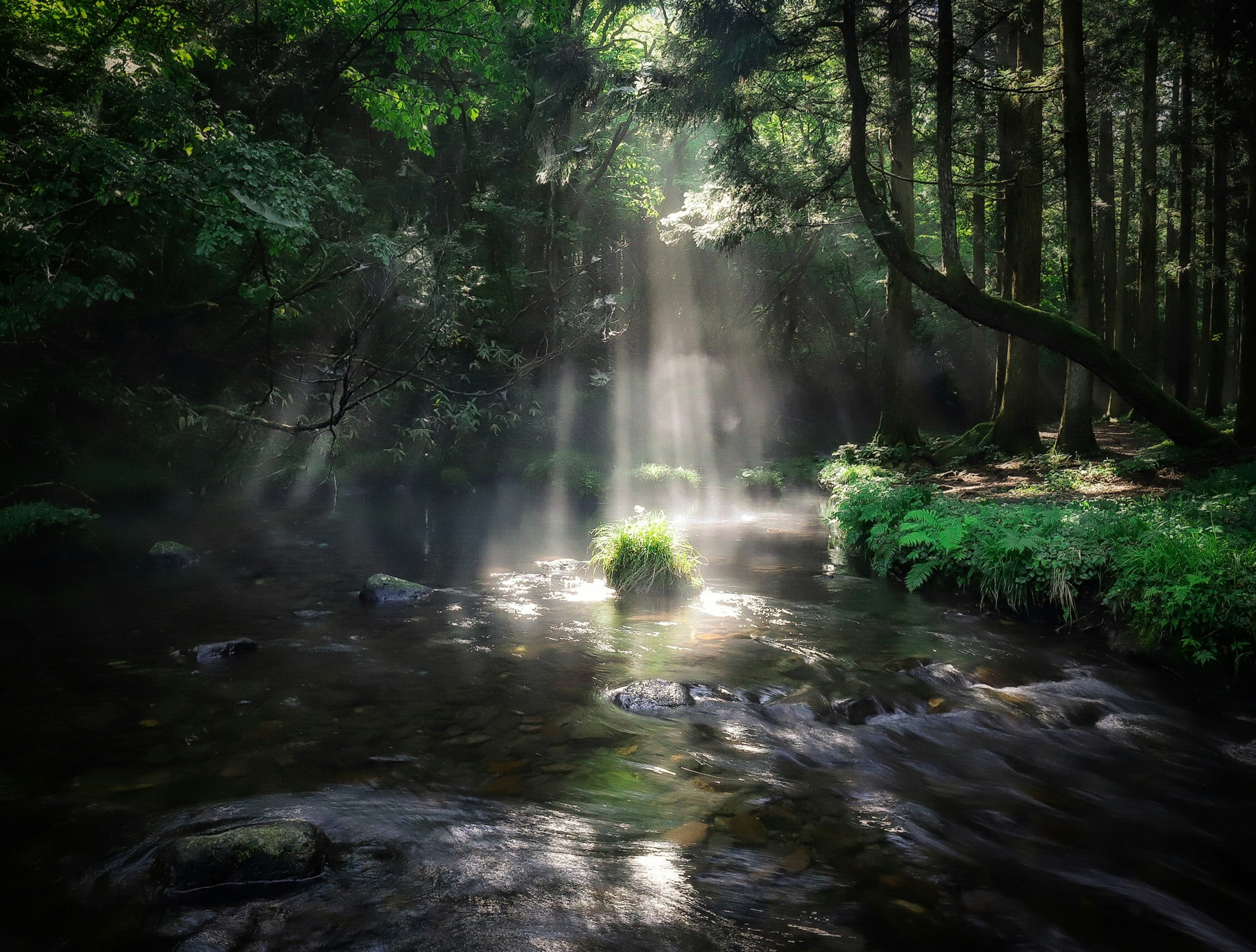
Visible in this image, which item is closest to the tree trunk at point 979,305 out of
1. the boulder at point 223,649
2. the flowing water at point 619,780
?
the flowing water at point 619,780

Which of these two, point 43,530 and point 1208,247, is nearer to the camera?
point 43,530

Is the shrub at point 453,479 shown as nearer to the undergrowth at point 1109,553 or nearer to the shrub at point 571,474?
the shrub at point 571,474

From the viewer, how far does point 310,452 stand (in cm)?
2128

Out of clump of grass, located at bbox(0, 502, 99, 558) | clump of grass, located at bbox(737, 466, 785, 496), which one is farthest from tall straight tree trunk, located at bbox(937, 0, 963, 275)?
clump of grass, located at bbox(0, 502, 99, 558)

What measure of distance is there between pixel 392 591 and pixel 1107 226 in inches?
Answer: 898

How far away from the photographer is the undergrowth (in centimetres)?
691

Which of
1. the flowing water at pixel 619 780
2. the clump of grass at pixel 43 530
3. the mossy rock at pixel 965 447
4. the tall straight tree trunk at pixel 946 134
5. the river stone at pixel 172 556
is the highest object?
the tall straight tree trunk at pixel 946 134

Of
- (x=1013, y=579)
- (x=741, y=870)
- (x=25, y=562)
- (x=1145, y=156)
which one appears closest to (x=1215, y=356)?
(x=1145, y=156)

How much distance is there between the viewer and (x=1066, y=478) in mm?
12828

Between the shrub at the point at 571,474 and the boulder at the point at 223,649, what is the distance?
568 inches

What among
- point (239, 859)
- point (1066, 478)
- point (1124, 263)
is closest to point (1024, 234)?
point (1066, 478)

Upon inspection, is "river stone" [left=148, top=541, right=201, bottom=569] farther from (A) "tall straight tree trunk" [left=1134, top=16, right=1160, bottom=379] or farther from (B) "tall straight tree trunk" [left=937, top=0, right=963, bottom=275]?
(A) "tall straight tree trunk" [left=1134, top=16, right=1160, bottom=379]

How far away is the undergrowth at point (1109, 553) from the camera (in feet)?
22.7

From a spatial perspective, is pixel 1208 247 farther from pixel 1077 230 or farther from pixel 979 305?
pixel 979 305
